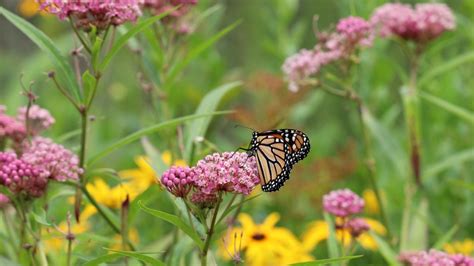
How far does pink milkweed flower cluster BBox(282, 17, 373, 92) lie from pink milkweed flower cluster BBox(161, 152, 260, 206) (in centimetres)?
90

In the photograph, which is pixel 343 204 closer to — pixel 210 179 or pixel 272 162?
pixel 272 162

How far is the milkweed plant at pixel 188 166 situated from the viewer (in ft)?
5.53

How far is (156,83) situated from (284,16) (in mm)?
1548

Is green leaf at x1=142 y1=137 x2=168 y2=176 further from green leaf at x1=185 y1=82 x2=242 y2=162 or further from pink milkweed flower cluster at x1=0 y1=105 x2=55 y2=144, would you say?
pink milkweed flower cluster at x1=0 y1=105 x2=55 y2=144

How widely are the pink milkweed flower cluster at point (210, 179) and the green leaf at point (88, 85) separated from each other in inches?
12.5

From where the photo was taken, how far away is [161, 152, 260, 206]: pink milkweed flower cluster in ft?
4.95

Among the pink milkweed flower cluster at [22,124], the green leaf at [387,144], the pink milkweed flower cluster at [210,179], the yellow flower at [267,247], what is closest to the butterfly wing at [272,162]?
the pink milkweed flower cluster at [210,179]

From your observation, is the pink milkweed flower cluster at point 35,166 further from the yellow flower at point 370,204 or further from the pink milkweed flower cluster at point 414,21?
the yellow flower at point 370,204

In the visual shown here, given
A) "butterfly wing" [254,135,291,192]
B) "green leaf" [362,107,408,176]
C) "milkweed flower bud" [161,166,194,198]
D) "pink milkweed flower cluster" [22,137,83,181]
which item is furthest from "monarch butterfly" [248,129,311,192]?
"green leaf" [362,107,408,176]

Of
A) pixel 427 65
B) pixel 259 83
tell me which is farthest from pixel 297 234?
pixel 427 65

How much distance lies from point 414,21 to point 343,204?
697mm

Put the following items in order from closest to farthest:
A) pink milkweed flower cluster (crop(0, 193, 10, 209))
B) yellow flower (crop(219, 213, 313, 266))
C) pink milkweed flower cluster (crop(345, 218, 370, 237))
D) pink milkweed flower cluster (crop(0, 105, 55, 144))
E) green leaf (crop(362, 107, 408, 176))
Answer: pink milkweed flower cluster (crop(0, 193, 10, 209)), pink milkweed flower cluster (crop(0, 105, 55, 144)), pink milkweed flower cluster (crop(345, 218, 370, 237)), yellow flower (crop(219, 213, 313, 266)), green leaf (crop(362, 107, 408, 176))

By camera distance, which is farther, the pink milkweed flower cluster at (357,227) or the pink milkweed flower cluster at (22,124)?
the pink milkweed flower cluster at (357,227)

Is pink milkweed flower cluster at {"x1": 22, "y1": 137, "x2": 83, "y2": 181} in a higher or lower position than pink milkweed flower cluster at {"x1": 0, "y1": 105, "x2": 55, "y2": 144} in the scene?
lower
